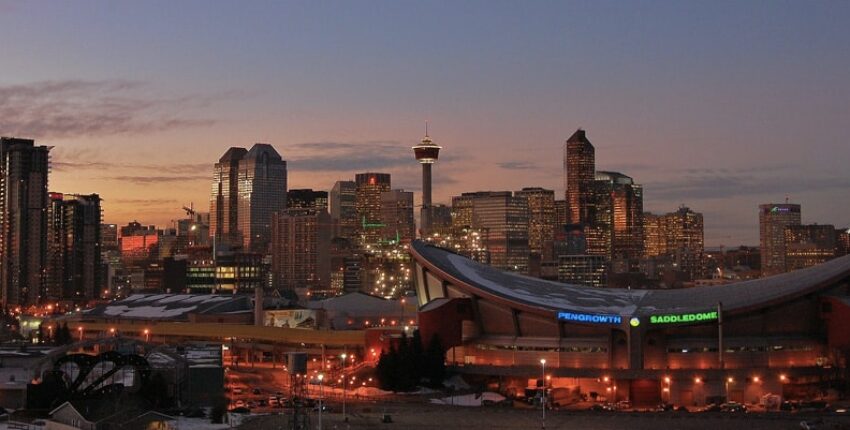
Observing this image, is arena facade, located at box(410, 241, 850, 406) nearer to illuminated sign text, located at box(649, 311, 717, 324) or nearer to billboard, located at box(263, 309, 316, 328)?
illuminated sign text, located at box(649, 311, 717, 324)

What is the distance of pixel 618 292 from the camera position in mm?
107562

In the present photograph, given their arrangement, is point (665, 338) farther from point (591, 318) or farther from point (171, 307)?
point (171, 307)

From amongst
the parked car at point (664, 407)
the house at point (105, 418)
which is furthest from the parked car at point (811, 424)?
the house at point (105, 418)

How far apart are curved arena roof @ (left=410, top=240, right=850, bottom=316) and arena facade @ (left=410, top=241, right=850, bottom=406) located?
0.53 ft

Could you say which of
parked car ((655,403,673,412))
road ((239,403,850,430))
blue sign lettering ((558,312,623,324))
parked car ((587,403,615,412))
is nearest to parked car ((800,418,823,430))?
road ((239,403,850,430))

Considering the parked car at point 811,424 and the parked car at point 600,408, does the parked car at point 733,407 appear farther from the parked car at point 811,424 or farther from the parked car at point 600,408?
the parked car at point 811,424

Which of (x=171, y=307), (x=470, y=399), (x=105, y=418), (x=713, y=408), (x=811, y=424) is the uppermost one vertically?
(x=171, y=307)

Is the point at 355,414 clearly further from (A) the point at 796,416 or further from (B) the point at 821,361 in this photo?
(B) the point at 821,361

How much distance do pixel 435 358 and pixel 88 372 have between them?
95.5ft

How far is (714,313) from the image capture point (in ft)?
295

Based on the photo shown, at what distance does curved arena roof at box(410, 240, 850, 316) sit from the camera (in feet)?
301

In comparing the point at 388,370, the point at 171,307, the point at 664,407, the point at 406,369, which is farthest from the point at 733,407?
the point at 171,307

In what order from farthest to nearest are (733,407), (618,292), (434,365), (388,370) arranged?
(618,292) < (434,365) < (388,370) < (733,407)

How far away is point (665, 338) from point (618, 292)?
53.9 feet
